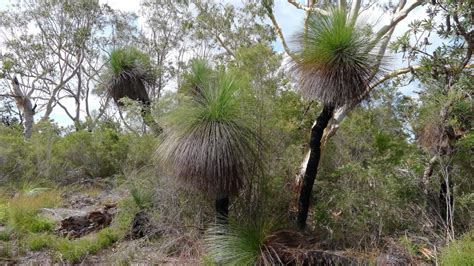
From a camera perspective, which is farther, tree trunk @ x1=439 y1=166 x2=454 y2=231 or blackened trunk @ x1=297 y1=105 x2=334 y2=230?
blackened trunk @ x1=297 y1=105 x2=334 y2=230

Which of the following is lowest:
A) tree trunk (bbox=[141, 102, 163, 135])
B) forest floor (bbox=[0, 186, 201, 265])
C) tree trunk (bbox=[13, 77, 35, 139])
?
forest floor (bbox=[0, 186, 201, 265])

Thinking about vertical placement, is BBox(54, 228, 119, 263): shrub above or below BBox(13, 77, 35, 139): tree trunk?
below

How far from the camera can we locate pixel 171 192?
7.53m

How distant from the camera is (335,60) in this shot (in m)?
5.79

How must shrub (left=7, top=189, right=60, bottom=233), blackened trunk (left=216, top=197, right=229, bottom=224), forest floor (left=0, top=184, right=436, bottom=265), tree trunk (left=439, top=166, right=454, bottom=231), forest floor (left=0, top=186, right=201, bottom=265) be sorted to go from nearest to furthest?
1. forest floor (left=0, top=184, right=436, bottom=265)
2. tree trunk (left=439, top=166, right=454, bottom=231)
3. forest floor (left=0, top=186, right=201, bottom=265)
4. blackened trunk (left=216, top=197, right=229, bottom=224)
5. shrub (left=7, top=189, right=60, bottom=233)

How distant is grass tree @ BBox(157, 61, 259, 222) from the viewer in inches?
248

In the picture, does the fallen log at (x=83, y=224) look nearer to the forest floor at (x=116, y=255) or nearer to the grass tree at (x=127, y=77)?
the forest floor at (x=116, y=255)

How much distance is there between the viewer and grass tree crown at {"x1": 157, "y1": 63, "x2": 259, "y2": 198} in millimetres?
6301

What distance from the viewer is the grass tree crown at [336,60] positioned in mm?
5777

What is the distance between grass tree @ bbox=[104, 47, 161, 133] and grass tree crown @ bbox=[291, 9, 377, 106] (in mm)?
5510

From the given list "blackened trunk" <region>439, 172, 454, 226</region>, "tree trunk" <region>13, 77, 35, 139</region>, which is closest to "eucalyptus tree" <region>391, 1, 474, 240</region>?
"blackened trunk" <region>439, 172, 454, 226</region>

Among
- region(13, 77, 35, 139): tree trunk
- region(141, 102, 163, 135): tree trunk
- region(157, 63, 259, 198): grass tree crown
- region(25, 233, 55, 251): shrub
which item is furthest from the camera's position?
region(13, 77, 35, 139): tree trunk

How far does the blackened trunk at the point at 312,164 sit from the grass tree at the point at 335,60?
244 mm

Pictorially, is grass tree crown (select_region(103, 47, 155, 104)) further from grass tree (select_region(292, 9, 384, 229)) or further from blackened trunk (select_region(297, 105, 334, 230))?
grass tree (select_region(292, 9, 384, 229))
